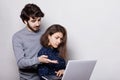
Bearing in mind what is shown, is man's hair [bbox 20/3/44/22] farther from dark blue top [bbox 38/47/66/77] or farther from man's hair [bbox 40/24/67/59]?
dark blue top [bbox 38/47/66/77]

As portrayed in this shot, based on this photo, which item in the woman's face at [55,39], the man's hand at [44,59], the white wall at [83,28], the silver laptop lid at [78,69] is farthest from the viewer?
the white wall at [83,28]

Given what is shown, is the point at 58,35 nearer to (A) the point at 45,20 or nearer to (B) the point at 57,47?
(B) the point at 57,47

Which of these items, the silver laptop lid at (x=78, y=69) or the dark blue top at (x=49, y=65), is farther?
the dark blue top at (x=49, y=65)

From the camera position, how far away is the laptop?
1.58 metres

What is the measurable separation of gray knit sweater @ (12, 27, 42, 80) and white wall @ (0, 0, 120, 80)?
0.97 feet

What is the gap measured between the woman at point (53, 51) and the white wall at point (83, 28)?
34cm

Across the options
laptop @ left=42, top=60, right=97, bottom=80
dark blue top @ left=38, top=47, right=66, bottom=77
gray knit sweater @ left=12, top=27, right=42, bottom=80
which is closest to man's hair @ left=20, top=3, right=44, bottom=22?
gray knit sweater @ left=12, top=27, right=42, bottom=80

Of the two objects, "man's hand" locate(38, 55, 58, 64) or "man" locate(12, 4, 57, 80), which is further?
"man" locate(12, 4, 57, 80)

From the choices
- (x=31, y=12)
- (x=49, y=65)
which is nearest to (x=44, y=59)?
(x=49, y=65)

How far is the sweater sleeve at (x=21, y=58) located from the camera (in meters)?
1.77

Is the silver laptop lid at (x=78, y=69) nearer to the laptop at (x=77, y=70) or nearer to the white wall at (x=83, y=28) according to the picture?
the laptop at (x=77, y=70)

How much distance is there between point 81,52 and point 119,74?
1.10 feet

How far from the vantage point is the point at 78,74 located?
5.46 feet

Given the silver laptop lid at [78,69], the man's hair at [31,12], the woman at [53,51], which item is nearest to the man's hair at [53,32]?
the woman at [53,51]
